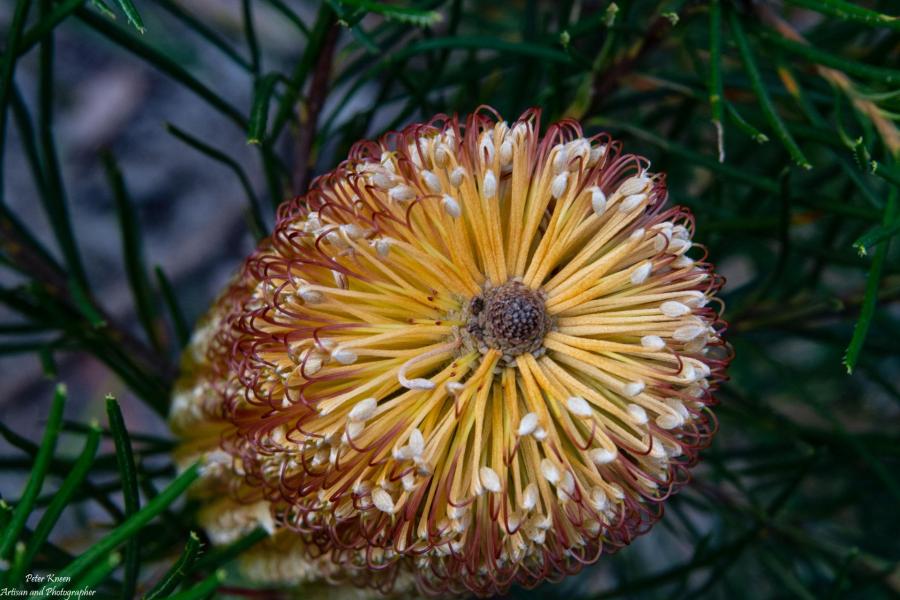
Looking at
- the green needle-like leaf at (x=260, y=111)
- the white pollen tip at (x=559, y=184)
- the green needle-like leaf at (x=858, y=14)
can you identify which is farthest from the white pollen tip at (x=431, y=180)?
the green needle-like leaf at (x=858, y=14)

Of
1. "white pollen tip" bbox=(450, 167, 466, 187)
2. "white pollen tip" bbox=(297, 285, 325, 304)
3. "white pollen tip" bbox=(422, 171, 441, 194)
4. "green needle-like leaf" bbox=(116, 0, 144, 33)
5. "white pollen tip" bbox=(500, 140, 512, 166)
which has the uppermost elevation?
"green needle-like leaf" bbox=(116, 0, 144, 33)

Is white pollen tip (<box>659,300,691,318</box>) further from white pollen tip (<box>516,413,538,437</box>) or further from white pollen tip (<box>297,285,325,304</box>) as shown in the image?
white pollen tip (<box>297,285,325,304</box>)

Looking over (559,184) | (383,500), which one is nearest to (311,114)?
(559,184)

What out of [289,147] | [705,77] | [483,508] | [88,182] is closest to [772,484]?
[705,77]

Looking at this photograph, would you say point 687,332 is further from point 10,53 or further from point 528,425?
point 10,53

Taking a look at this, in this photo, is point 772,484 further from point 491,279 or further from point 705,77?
point 491,279

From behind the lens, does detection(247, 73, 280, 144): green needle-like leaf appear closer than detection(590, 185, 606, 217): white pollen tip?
No

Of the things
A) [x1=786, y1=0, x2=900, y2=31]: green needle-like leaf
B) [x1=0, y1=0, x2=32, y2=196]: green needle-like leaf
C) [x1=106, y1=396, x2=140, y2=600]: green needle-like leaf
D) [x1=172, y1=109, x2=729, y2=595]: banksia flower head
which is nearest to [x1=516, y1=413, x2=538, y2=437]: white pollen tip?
[x1=172, y1=109, x2=729, y2=595]: banksia flower head
